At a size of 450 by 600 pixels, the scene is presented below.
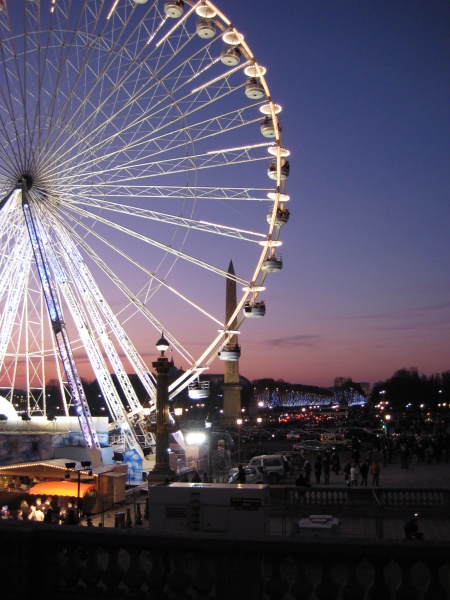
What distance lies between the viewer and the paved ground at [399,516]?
18594 mm

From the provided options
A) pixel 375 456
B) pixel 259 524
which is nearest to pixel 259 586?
pixel 259 524

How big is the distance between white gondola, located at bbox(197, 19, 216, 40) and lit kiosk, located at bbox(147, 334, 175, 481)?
10.2 meters

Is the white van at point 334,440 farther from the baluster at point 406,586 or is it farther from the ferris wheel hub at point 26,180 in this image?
the baluster at point 406,586

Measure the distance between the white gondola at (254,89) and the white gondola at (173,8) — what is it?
3991 mm

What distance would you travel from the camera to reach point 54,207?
26141mm

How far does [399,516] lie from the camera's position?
67.8ft

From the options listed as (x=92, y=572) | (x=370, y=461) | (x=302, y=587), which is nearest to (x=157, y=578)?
(x=92, y=572)

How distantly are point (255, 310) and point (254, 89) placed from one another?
28.2 ft

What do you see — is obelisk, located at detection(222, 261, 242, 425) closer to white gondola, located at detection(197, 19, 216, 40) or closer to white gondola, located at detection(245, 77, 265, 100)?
white gondola, located at detection(245, 77, 265, 100)

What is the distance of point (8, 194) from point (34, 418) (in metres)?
12.2

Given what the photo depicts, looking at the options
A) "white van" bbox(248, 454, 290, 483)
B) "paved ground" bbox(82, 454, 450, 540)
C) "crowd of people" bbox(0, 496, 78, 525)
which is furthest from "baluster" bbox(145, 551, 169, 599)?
"white van" bbox(248, 454, 290, 483)

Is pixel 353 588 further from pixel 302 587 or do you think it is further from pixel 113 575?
pixel 113 575

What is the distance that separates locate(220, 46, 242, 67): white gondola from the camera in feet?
79.2

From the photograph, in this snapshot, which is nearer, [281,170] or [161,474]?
[161,474]
